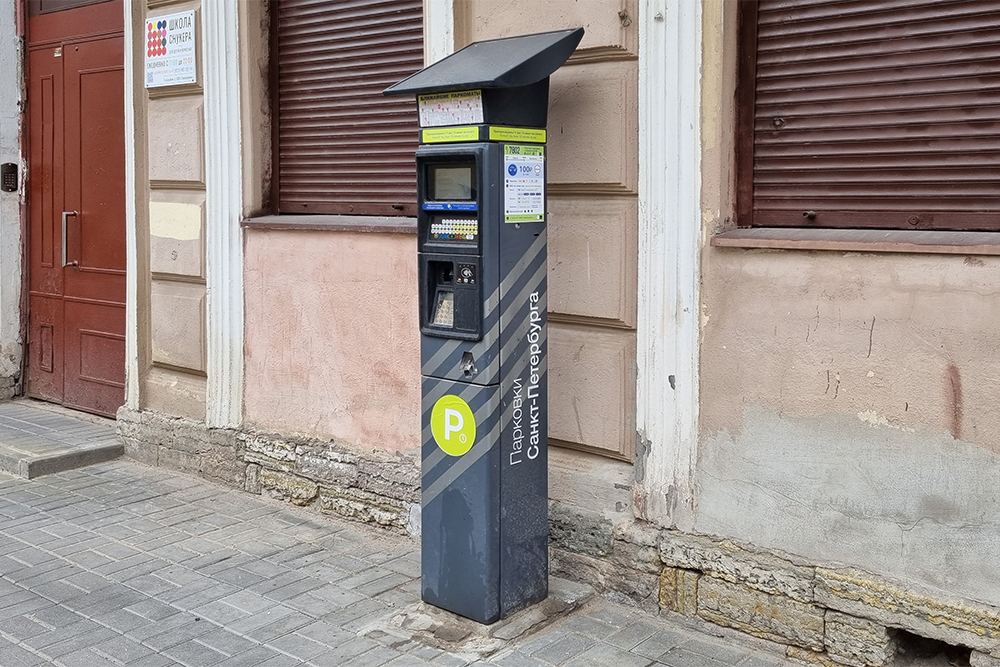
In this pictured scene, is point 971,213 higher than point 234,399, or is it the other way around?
point 971,213

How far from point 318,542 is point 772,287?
245 centimetres

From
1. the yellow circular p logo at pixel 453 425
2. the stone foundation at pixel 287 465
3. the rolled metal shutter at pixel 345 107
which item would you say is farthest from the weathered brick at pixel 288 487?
the yellow circular p logo at pixel 453 425

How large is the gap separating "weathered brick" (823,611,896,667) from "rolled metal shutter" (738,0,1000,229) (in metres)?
1.34

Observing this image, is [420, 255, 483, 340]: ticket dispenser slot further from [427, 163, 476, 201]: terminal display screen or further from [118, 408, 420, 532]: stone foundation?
[118, 408, 420, 532]: stone foundation

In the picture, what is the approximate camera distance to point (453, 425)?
3885 mm

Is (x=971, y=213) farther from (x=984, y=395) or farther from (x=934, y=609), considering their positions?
(x=934, y=609)

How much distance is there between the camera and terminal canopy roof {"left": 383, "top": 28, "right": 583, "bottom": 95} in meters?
3.63

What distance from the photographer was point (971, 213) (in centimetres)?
342

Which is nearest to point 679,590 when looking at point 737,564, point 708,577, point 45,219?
point 708,577

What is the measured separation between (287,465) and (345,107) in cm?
184

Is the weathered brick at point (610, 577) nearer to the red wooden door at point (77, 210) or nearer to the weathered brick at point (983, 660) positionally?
the weathered brick at point (983, 660)

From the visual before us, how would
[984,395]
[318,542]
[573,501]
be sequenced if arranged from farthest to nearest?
[318,542]
[573,501]
[984,395]

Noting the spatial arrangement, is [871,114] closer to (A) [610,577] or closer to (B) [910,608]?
→ (B) [910,608]

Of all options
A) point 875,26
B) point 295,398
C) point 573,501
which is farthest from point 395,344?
point 875,26
